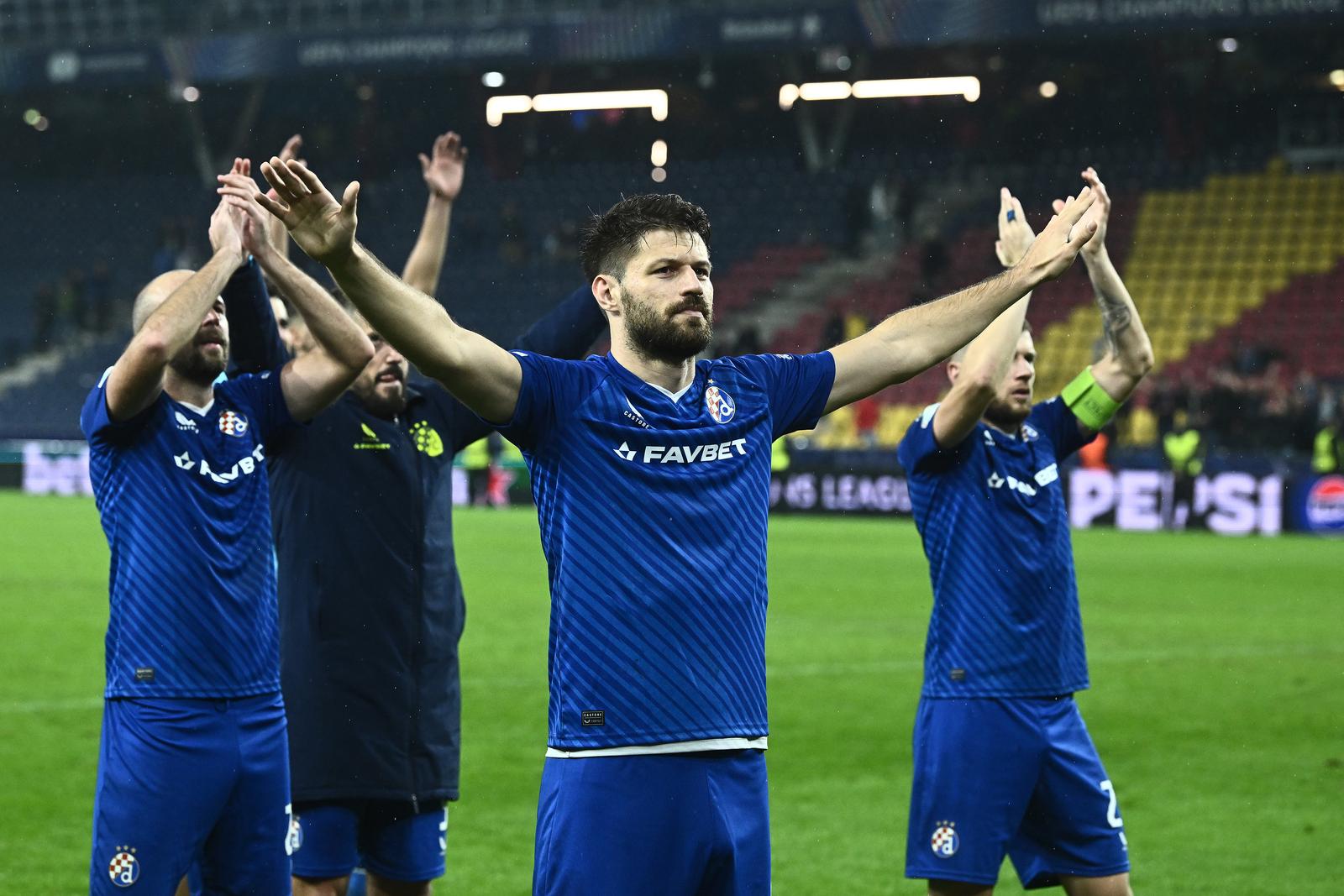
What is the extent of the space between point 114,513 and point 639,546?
1.76 metres

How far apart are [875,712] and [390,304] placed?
809 centimetres

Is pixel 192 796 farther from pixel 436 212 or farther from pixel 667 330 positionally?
pixel 436 212

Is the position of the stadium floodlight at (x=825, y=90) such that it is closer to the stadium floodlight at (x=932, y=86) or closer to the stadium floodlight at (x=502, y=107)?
the stadium floodlight at (x=932, y=86)

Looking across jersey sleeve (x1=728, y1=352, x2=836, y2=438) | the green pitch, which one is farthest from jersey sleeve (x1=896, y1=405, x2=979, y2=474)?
the green pitch

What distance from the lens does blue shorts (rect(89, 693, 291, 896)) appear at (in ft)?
14.8

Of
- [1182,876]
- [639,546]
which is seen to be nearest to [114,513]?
[639,546]

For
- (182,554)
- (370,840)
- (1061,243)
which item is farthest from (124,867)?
(1061,243)

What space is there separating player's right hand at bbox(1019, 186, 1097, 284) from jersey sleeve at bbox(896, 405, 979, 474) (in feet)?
3.69

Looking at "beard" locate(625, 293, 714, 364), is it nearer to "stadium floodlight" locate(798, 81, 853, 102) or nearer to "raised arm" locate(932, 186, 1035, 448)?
"raised arm" locate(932, 186, 1035, 448)

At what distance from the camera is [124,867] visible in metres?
4.49

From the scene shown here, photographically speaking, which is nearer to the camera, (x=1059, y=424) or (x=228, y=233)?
(x=228, y=233)

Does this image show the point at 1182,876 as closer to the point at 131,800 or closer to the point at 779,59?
the point at 131,800

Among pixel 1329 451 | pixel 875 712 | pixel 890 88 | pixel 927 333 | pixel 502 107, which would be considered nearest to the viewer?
pixel 927 333

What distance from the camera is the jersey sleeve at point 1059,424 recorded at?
6012 mm
